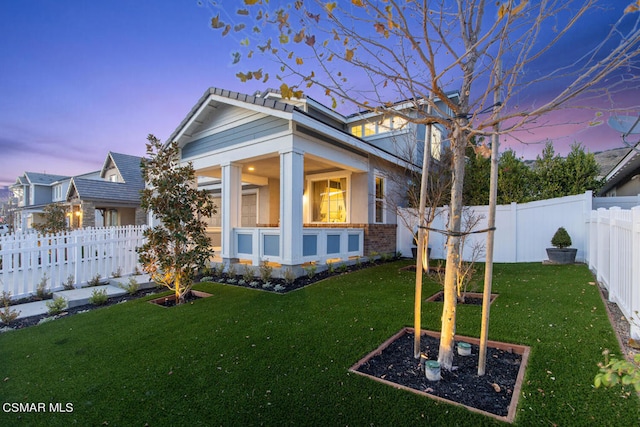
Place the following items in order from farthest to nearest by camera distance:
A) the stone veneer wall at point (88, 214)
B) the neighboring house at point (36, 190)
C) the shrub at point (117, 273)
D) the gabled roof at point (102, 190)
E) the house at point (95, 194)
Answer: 1. the neighboring house at point (36, 190)
2. the house at point (95, 194)
3. the stone veneer wall at point (88, 214)
4. the gabled roof at point (102, 190)
5. the shrub at point (117, 273)

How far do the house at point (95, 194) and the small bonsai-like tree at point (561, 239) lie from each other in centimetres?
2116

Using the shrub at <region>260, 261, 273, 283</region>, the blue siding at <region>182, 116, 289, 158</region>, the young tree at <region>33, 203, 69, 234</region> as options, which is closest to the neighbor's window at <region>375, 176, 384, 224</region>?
the blue siding at <region>182, 116, 289, 158</region>

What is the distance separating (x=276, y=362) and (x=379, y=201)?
844 cm

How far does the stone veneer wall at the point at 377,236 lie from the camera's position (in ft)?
32.8

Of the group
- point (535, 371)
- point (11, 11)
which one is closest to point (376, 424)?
point (535, 371)

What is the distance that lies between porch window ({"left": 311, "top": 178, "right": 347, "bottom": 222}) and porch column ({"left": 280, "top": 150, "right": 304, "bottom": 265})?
3.66 meters

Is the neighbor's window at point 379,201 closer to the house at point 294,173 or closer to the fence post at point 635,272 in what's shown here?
the house at point 294,173

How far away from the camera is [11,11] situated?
280 inches

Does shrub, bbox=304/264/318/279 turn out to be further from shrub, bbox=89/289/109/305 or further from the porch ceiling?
shrub, bbox=89/289/109/305

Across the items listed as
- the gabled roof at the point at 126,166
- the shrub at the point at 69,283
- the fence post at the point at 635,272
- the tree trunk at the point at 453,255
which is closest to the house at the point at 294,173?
the tree trunk at the point at 453,255

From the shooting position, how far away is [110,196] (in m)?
17.5

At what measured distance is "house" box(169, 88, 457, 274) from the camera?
24.1 ft

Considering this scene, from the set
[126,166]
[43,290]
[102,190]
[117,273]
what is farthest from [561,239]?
[126,166]

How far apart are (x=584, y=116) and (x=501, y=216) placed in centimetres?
824
